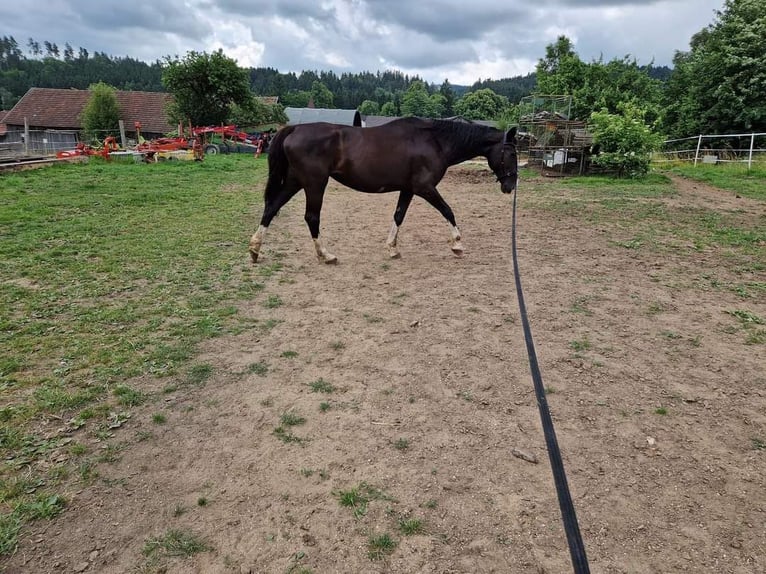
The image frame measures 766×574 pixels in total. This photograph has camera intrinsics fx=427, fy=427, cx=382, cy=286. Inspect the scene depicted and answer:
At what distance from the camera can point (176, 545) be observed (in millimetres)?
1940

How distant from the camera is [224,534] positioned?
2014 mm

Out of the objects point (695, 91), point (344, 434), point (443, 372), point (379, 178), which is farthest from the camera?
point (695, 91)

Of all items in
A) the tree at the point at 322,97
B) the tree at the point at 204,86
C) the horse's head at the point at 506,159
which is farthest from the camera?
the tree at the point at 322,97

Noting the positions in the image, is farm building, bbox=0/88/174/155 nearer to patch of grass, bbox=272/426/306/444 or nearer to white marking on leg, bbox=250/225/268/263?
white marking on leg, bbox=250/225/268/263

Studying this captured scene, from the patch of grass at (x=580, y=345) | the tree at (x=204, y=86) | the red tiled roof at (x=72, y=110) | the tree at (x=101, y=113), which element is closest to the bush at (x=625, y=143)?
the patch of grass at (x=580, y=345)

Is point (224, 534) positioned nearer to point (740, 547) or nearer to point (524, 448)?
point (524, 448)

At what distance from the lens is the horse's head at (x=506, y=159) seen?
20.6 ft

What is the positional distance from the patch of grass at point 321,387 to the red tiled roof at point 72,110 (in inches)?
1814

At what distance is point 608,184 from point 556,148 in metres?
3.64

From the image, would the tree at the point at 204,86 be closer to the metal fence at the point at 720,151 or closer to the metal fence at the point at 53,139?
the metal fence at the point at 53,139

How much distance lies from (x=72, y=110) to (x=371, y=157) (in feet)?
168

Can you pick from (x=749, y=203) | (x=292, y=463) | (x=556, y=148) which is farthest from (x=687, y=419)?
(x=556, y=148)

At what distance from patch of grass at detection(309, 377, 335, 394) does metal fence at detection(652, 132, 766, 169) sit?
18155 millimetres

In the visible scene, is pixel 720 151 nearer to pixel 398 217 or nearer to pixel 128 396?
pixel 398 217
